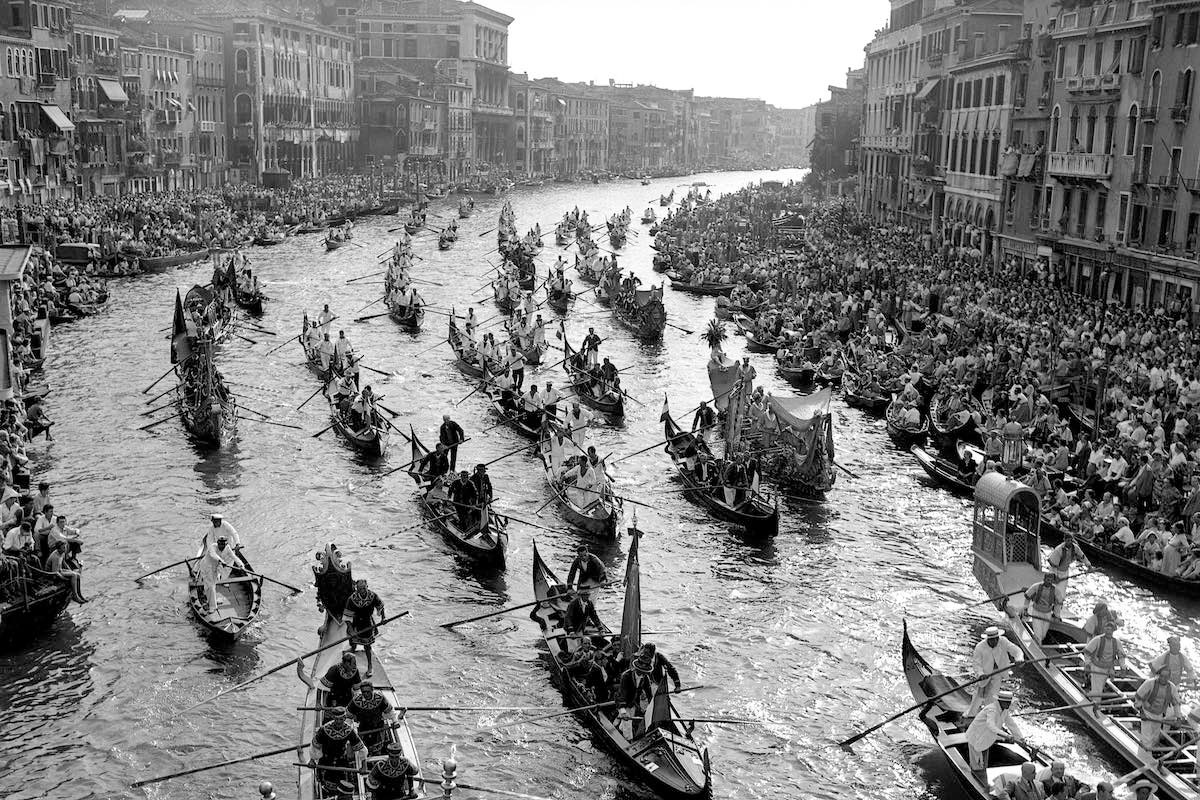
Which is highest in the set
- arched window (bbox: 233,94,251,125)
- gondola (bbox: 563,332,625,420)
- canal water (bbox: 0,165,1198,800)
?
arched window (bbox: 233,94,251,125)

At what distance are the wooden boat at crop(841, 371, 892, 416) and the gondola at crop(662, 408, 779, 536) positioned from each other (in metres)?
8.55

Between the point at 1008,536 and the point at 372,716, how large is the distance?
1191 centimetres

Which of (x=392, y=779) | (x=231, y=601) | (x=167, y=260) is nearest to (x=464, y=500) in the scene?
(x=231, y=601)

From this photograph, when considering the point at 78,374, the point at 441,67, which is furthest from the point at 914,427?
the point at 441,67

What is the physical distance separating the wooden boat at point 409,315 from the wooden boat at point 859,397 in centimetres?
1857

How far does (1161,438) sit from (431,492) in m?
15.5

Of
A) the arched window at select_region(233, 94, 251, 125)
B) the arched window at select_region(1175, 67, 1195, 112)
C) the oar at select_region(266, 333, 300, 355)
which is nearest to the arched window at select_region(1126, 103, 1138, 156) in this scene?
the arched window at select_region(1175, 67, 1195, 112)

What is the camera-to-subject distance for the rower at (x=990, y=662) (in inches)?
762

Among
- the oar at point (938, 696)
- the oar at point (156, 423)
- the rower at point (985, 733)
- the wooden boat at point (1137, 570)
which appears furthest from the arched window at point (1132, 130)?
the rower at point (985, 733)

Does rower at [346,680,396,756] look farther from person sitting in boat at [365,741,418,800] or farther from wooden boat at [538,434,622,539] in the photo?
wooden boat at [538,434,622,539]

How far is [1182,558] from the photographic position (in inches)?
1000

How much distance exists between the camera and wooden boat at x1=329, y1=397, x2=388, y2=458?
35469 millimetres

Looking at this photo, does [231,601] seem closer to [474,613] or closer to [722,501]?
[474,613]

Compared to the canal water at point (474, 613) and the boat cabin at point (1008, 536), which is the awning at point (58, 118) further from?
the boat cabin at point (1008, 536)
